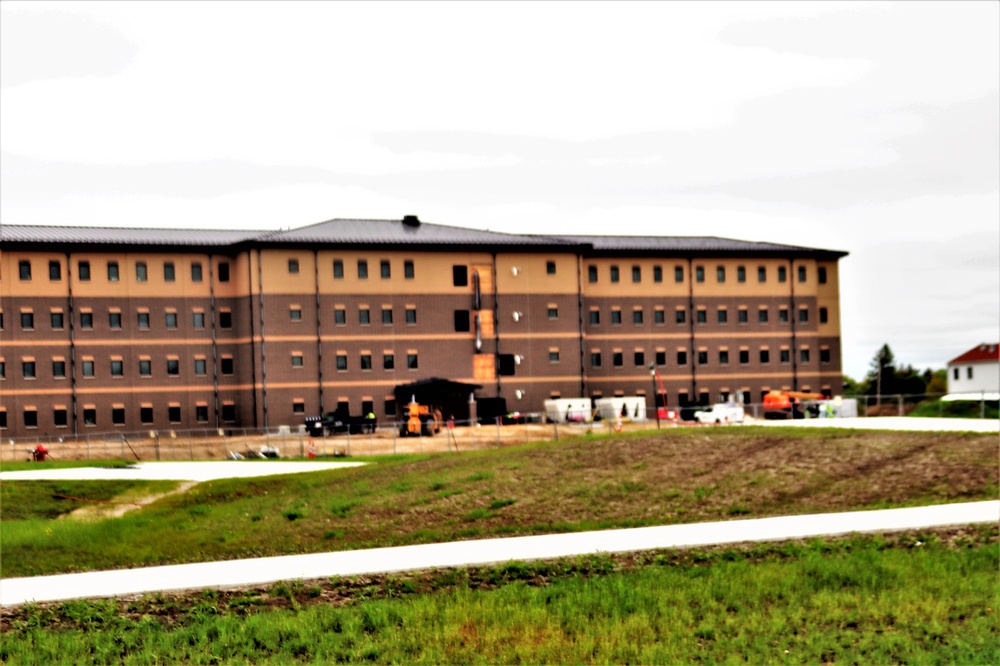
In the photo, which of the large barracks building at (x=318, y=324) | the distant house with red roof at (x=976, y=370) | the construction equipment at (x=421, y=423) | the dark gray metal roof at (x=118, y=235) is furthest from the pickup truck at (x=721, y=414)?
the distant house with red roof at (x=976, y=370)

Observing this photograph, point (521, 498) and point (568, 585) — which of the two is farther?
point (521, 498)

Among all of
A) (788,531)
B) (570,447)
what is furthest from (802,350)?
(788,531)

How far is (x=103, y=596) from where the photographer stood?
531 inches

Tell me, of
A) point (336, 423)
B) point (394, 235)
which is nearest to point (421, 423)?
point (336, 423)

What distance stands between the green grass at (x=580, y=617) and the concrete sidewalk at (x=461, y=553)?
1.92 ft

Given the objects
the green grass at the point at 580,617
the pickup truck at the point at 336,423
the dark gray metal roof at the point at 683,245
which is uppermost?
the dark gray metal roof at the point at 683,245

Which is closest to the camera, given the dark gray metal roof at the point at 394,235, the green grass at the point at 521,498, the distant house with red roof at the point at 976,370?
the green grass at the point at 521,498

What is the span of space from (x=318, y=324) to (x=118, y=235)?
1470cm

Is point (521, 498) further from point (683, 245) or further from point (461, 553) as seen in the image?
point (683, 245)

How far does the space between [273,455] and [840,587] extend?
134 feet

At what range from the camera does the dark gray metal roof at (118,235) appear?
67625mm

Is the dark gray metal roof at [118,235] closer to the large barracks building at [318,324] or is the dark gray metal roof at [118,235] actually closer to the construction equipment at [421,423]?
the large barracks building at [318,324]

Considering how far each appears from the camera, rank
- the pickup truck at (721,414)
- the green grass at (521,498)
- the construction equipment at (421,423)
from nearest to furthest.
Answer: the green grass at (521,498), the construction equipment at (421,423), the pickup truck at (721,414)

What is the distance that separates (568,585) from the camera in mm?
13711
